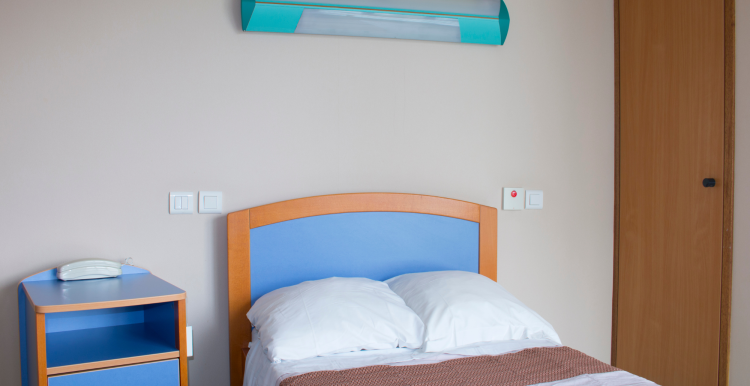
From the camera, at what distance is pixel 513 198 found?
2311 millimetres

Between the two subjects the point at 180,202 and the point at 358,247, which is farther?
the point at 358,247

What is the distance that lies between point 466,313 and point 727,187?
121cm

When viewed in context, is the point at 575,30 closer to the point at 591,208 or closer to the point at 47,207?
the point at 591,208

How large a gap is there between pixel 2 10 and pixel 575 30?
244cm

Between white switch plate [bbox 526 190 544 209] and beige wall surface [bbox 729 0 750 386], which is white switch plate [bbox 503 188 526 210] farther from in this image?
beige wall surface [bbox 729 0 750 386]

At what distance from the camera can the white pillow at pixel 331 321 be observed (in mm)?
1491

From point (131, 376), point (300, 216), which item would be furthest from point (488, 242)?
point (131, 376)

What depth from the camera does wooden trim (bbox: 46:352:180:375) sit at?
130 centimetres

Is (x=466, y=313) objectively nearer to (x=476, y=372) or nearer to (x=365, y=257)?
(x=476, y=372)

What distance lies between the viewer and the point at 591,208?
8.04 feet

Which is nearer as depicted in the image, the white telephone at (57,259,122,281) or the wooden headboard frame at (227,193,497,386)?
the white telephone at (57,259,122,281)

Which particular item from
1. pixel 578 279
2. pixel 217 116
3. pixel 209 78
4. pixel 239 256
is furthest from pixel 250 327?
pixel 578 279

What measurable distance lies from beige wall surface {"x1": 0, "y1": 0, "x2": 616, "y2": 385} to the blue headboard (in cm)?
15

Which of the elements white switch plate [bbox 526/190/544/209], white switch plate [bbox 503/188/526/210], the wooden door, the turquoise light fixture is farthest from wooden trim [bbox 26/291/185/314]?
the wooden door
